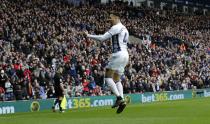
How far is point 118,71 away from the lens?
15.2 metres

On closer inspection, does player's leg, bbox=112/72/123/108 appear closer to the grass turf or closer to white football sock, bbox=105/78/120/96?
white football sock, bbox=105/78/120/96

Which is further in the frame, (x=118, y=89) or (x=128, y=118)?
(x=128, y=118)

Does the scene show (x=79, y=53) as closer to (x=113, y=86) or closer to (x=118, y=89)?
(x=118, y=89)

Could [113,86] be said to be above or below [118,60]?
below

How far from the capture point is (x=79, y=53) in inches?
1351

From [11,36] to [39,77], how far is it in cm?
372

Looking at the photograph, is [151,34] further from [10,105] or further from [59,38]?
[10,105]

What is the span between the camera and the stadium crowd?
28.5m

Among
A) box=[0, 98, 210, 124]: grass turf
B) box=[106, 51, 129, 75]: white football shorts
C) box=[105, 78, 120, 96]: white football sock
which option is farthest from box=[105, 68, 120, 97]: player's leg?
box=[0, 98, 210, 124]: grass turf

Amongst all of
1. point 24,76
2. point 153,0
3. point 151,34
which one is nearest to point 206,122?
point 24,76

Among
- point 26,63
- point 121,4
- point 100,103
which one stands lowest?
point 100,103

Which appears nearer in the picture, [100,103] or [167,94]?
[100,103]

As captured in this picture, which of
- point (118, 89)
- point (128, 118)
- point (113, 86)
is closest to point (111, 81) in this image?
point (113, 86)

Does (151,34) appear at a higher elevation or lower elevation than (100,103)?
higher
